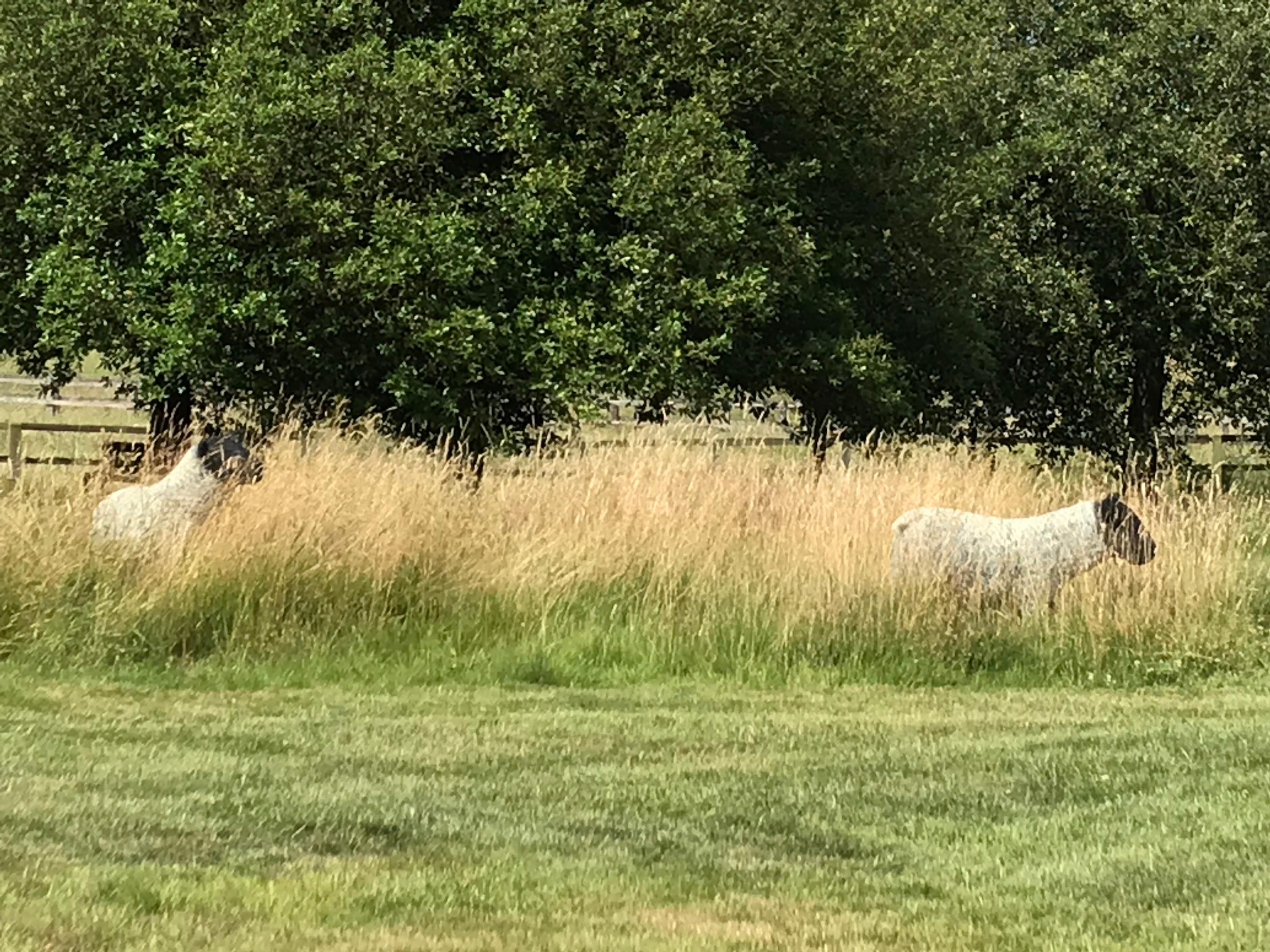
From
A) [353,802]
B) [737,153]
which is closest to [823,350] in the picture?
[737,153]

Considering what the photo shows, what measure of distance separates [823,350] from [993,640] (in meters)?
7.80

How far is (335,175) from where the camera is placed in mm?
16125

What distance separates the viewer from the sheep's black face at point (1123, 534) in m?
11.1

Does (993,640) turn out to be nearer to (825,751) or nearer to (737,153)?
(825,751)

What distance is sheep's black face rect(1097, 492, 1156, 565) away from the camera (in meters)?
11.1

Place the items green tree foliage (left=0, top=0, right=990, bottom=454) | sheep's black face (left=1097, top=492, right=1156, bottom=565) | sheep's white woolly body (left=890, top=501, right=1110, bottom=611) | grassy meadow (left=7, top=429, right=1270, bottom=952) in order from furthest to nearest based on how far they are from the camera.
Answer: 1. green tree foliage (left=0, top=0, right=990, bottom=454)
2. sheep's black face (left=1097, top=492, right=1156, bottom=565)
3. sheep's white woolly body (left=890, top=501, right=1110, bottom=611)
4. grassy meadow (left=7, top=429, right=1270, bottom=952)

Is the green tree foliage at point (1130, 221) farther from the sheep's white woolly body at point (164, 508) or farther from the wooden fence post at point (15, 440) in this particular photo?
the wooden fence post at point (15, 440)

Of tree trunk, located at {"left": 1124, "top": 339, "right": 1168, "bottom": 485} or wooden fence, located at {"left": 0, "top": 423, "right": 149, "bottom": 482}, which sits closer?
wooden fence, located at {"left": 0, "top": 423, "right": 149, "bottom": 482}

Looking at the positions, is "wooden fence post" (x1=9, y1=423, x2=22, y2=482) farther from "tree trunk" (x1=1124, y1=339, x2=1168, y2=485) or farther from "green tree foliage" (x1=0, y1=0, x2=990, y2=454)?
"tree trunk" (x1=1124, y1=339, x2=1168, y2=485)

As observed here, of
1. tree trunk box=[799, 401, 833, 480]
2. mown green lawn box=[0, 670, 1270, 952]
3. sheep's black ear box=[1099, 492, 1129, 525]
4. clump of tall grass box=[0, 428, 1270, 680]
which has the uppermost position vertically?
tree trunk box=[799, 401, 833, 480]

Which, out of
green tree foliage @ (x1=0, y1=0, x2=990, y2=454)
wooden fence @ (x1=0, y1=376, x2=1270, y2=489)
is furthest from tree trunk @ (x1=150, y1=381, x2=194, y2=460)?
wooden fence @ (x1=0, y1=376, x2=1270, y2=489)

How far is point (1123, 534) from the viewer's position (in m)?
11.1

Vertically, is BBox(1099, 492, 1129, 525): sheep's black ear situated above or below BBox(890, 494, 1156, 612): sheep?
above

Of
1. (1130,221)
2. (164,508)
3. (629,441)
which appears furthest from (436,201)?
(1130,221)
